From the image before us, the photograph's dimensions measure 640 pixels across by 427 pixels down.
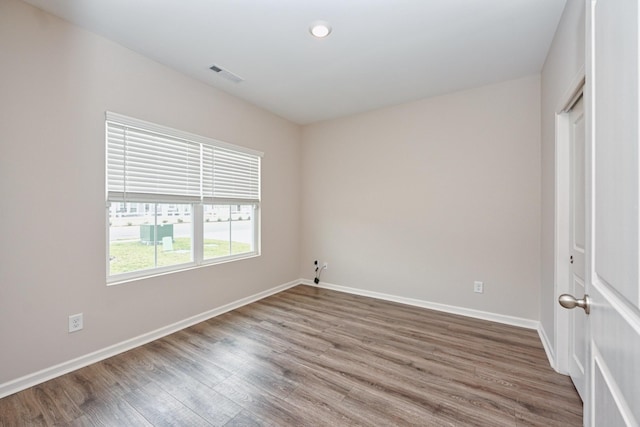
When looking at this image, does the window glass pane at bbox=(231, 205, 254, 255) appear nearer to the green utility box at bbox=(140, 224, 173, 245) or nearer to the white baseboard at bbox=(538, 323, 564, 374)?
the green utility box at bbox=(140, 224, 173, 245)

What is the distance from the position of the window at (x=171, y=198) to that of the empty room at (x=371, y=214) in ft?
0.07

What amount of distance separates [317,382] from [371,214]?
2401mm

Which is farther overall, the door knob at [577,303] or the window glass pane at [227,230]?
the window glass pane at [227,230]

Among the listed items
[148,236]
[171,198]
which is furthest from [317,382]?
[171,198]

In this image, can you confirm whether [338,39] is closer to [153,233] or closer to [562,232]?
[562,232]

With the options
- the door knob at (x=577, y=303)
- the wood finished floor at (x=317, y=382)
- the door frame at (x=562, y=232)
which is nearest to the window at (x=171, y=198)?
the wood finished floor at (x=317, y=382)

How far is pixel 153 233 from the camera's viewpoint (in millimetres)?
2748

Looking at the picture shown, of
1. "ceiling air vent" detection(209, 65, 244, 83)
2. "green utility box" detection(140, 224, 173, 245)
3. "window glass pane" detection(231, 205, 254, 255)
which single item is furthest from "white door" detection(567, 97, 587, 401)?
"green utility box" detection(140, 224, 173, 245)

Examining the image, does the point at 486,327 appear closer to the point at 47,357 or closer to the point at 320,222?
the point at 320,222

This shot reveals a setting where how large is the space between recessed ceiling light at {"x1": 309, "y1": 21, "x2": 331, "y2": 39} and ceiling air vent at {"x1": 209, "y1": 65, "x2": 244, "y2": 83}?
1.09 m

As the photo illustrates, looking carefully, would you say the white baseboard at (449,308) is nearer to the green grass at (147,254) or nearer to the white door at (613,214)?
the green grass at (147,254)

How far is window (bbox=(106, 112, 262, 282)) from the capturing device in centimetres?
246

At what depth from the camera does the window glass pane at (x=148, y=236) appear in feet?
8.14

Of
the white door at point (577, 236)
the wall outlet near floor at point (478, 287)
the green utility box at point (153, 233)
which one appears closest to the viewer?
the white door at point (577, 236)
